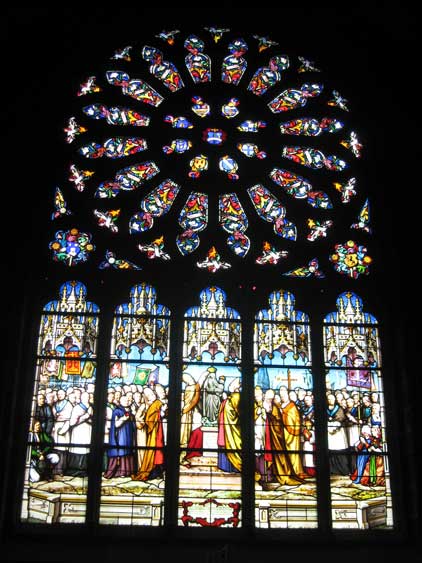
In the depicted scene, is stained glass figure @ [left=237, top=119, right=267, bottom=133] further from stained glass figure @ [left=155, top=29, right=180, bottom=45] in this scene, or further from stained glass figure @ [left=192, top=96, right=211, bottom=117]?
stained glass figure @ [left=155, top=29, right=180, bottom=45]

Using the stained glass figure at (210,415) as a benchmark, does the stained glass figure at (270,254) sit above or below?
above

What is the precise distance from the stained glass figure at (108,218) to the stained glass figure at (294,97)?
252cm

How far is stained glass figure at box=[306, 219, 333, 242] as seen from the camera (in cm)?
1220

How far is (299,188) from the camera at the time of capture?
12.6 metres

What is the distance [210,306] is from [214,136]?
7.94 ft

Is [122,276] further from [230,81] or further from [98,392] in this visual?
[230,81]

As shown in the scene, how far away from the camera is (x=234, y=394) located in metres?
11.2

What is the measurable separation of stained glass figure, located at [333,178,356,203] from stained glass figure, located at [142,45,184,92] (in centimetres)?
241

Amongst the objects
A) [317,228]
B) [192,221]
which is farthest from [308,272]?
[192,221]

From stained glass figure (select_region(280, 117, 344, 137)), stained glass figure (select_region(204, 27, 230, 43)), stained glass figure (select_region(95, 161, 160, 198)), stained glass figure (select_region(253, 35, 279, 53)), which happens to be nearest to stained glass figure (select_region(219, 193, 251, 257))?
stained glass figure (select_region(95, 161, 160, 198))

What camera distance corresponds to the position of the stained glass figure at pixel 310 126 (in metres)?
13.0

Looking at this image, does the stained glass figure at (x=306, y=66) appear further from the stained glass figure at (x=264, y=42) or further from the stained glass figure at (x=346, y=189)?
Answer: the stained glass figure at (x=346, y=189)

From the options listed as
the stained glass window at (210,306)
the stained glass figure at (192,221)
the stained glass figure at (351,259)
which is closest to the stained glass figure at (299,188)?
the stained glass window at (210,306)

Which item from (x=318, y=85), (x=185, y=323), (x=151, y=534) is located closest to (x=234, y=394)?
(x=185, y=323)
